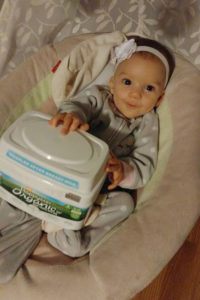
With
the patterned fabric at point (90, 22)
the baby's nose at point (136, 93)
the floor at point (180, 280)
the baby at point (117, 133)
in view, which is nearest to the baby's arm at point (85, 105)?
the baby at point (117, 133)

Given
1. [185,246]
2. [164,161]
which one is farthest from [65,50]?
[185,246]

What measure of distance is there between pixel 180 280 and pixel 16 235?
2.01 feet

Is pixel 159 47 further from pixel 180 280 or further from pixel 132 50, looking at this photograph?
pixel 180 280

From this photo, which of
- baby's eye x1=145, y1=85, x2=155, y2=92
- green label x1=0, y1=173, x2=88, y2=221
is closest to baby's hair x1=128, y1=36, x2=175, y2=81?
baby's eye x1=145, y1=85, x2=155, y2=92

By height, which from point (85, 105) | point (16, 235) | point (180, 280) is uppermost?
point (85, 105)

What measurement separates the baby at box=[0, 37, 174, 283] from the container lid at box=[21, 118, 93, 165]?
0.07 ft

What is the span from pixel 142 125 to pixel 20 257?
0.53 m

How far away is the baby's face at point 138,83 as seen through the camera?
978 millimetres

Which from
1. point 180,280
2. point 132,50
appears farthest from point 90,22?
point 180,280

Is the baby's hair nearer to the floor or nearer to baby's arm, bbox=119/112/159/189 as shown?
baby's arm, bbox=119/112/159/189

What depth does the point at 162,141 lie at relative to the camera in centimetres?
107

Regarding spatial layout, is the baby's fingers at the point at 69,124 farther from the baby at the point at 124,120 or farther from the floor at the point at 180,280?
the floor at the point at 180,280

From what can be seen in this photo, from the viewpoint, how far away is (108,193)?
98 cm

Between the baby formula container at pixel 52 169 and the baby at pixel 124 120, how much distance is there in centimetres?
8
